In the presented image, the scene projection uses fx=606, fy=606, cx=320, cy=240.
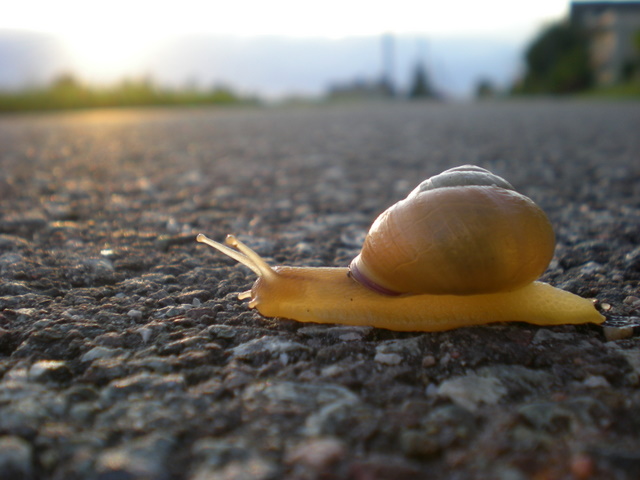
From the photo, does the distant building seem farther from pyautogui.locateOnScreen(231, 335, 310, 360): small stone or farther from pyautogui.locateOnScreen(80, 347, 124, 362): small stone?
pyautogui.locateOnScreen(80, 347, 124, 362): small stone

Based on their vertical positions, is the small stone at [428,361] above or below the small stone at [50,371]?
below

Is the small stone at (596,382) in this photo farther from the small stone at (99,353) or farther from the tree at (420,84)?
the tree at (420,84)

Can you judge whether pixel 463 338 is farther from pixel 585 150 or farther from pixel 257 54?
pixel 257 54

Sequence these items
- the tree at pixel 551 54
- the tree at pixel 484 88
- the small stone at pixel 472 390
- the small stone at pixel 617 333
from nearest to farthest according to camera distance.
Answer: the small stone at pixel 472 390
the small stone at pixel 617 333
the tree at pixel 551 54
the tree at pixel 484 88

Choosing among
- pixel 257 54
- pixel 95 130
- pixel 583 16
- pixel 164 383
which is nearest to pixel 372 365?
pixel 164 383

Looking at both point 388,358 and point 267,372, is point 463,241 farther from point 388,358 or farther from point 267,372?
point 267,372

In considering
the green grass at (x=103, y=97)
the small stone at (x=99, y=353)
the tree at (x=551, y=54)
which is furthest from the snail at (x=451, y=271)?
the tree at (x=551, y=54)

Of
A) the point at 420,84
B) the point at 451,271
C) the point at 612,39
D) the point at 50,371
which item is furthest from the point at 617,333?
the point at 420,84

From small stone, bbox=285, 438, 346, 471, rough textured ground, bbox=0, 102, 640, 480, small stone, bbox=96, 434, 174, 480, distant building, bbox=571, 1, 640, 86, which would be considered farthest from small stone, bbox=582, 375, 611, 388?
distant building, bbox=571, 1, 640, 86

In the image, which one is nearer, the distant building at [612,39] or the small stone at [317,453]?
the small stone at [317,453]
